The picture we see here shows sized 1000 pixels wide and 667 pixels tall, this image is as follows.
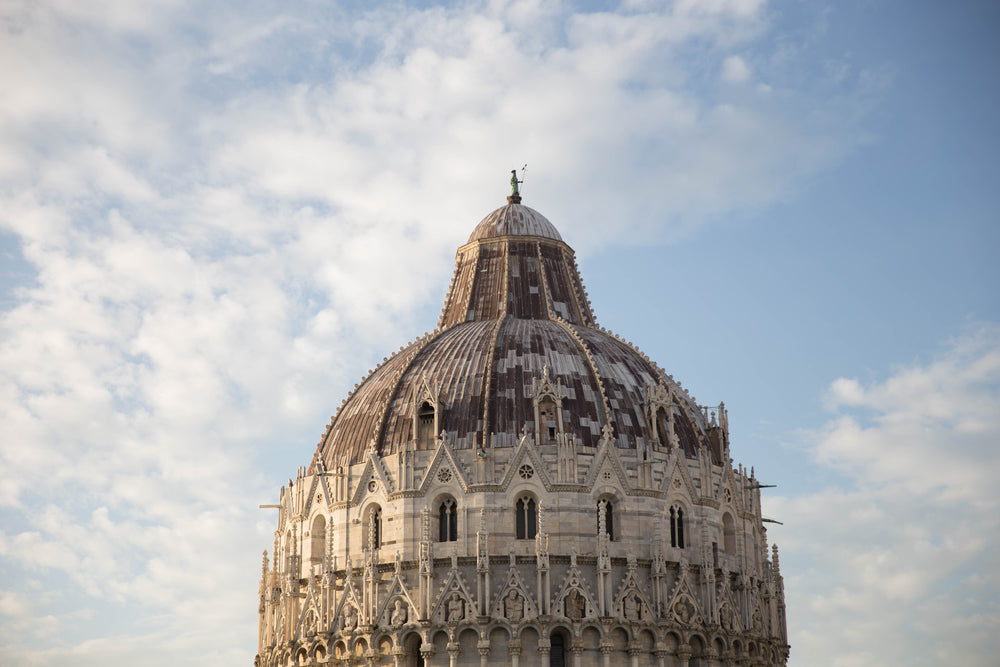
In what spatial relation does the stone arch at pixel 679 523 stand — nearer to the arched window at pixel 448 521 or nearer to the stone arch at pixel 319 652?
the arched window at pixel 448 521

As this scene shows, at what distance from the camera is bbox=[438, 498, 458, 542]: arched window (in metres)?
80.6

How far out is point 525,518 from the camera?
264 feet

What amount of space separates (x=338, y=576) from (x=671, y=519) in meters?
19.7

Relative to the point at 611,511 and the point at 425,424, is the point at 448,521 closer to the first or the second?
the point at 425,424

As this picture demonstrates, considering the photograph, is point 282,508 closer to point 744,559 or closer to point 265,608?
point 265,608

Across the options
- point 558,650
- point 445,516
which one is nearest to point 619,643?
point 558,650

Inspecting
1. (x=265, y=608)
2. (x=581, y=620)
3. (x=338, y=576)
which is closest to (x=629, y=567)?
(x=581, y=620)

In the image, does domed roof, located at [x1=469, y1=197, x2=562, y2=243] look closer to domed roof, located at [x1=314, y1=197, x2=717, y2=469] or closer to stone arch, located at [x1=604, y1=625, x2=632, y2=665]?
domed roof, located at [x1=314, y1=197, x2=717, y2=469]

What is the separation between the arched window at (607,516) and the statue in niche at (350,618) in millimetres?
14594

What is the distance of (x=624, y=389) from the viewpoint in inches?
3403

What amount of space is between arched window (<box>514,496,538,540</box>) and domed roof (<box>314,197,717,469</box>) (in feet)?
12.2

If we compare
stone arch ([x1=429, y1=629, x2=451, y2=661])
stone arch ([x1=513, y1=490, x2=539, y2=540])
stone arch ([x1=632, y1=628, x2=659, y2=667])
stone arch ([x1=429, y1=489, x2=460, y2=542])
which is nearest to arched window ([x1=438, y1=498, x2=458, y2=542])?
stone arch ([x1=429, y1=489, x2=460, y2=542])

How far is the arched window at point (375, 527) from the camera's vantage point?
81.8m

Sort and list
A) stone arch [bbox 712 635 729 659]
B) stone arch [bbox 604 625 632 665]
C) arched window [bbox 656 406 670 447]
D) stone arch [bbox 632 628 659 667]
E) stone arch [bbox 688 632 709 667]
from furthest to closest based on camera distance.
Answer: arched window [bbox 656 406 670 447] < stone arch [bbox 712 635 729 659] < stone arch [bbox 688 632 709 667] < stone arch [bbox 632 628 659 667] < stone arch [bbox 604 625 632 665]
